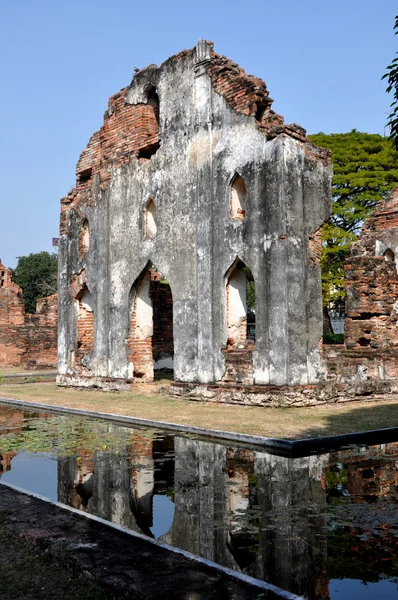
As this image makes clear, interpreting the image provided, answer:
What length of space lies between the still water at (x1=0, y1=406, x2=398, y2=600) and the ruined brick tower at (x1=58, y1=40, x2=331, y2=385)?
375 cm

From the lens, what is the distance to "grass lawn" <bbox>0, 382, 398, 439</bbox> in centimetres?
900

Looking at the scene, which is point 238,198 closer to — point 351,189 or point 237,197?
point 237,197

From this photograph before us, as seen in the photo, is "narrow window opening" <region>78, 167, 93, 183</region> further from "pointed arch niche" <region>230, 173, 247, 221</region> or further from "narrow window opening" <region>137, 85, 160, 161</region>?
"pointed arch niche" <region>230, 173, 247, 221</region>

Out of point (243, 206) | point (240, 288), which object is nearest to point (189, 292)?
point (240, 288)

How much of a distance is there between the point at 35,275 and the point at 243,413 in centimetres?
4718

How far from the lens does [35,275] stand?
2184 inches

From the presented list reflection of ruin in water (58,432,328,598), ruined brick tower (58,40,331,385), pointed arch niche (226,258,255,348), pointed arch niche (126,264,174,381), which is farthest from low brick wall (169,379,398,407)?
reflection of ruin in water (58,432,328,598)

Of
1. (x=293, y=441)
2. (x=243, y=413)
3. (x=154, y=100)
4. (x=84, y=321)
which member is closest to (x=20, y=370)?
(x=84, y=321)

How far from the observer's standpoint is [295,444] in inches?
303

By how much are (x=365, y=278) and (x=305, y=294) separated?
2933 millimetres

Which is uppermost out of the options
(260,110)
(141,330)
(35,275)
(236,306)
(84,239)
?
(35,275)

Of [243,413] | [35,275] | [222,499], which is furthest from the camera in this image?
[35,275]

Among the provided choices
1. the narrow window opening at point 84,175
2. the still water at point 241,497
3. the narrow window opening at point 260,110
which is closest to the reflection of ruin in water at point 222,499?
the still water at point 241,497

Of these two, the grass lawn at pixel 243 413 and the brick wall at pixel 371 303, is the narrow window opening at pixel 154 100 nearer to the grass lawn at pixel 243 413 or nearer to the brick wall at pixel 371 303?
the brick wall at pixel 371 303
